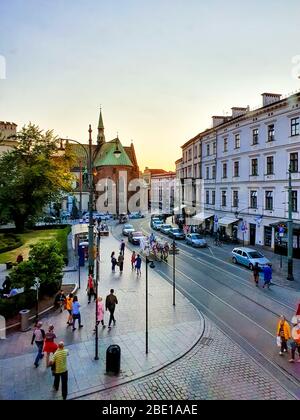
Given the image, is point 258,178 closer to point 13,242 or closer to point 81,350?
point 13,242

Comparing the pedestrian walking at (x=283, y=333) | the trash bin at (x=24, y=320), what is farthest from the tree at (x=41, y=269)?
the pedestrian walking at (x=283, y=333)

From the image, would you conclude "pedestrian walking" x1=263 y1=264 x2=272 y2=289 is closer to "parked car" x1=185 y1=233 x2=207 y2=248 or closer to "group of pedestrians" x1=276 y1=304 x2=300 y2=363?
"group of pedestrians" x1=276 y1=304 x2=300 y2=363

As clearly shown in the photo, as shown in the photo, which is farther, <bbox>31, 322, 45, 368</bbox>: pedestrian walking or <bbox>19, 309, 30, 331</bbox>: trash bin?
<bbox>19, 309, 30, 331</bbox>: trash bin

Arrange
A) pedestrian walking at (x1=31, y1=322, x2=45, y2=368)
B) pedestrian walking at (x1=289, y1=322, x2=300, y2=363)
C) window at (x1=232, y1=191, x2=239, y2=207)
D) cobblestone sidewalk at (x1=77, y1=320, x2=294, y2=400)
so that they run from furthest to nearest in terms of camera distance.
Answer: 1. window at (x1=232, y1=191, x2=239, y2=207)
2. pedestrian walking at (x1=289, y1=322, x2=300, y2=363)
3. pedestrian walking at (x1=31, y1=322, x2=45, y2=368)
4. cobblestone sidewalk at (x1=77, y1=320, x2=294, y2=400)

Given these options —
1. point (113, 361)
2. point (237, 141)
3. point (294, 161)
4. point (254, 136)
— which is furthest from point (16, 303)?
point (237, 141)

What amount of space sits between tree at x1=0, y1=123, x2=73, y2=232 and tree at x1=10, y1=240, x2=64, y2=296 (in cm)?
2098

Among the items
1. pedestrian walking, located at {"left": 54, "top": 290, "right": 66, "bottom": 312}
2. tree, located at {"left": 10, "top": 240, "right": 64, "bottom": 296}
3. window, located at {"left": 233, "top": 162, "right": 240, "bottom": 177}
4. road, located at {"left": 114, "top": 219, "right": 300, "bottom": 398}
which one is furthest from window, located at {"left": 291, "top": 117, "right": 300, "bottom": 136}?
pedestrian walking, located at {"left": 54, "top": 290, "right": 66, "bottom": 312}

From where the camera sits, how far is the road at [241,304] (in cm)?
1124

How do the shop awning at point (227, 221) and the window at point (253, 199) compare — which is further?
the shop awning at point (227, 221)

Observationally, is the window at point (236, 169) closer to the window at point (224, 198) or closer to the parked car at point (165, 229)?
the window at point (224, 198)

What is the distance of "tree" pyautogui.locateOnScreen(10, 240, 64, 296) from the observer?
1505 cm

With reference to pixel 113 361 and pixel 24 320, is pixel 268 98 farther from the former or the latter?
pixel 113 361

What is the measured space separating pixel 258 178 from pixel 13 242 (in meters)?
24.2

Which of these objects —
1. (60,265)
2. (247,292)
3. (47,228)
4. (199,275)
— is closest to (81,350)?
(60,265)
